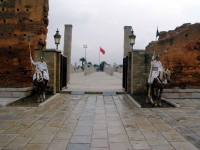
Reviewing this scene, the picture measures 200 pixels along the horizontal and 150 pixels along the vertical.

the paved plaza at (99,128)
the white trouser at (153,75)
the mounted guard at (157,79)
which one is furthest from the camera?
the white trouser at (153,75)

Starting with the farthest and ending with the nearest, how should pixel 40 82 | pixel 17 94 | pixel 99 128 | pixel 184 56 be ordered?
pixel 184 56 → pixel 17 94 → pixel 40 82 → pixel 99 128

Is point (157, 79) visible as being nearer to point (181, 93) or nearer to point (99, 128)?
point (181, 93)

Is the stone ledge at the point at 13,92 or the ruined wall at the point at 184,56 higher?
the ruined wall at the point at 184,56

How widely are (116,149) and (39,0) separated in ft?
32.8

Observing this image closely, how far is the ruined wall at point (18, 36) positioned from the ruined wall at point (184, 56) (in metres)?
6.54

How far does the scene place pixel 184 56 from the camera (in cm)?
1164

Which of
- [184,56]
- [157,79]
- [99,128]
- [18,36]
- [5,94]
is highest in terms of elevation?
[18,36]

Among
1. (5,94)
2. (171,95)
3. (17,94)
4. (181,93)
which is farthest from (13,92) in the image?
(181,93)

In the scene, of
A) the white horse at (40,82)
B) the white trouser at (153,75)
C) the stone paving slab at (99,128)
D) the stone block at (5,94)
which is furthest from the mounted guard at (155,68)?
the stone block at (5,94)

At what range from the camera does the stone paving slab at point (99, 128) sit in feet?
15.2

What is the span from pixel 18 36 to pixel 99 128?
8.22m

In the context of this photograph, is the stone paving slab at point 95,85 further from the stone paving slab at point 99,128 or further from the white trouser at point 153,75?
the stone paving slab at point 99,128

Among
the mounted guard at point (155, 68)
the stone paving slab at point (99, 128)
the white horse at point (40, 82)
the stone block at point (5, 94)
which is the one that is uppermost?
the mounted guard at point (155, 68)

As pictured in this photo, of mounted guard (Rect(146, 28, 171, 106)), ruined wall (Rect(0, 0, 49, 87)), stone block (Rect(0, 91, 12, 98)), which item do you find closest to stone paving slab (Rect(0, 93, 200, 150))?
mounted guard (Rect(146, 28, 171, 106))
